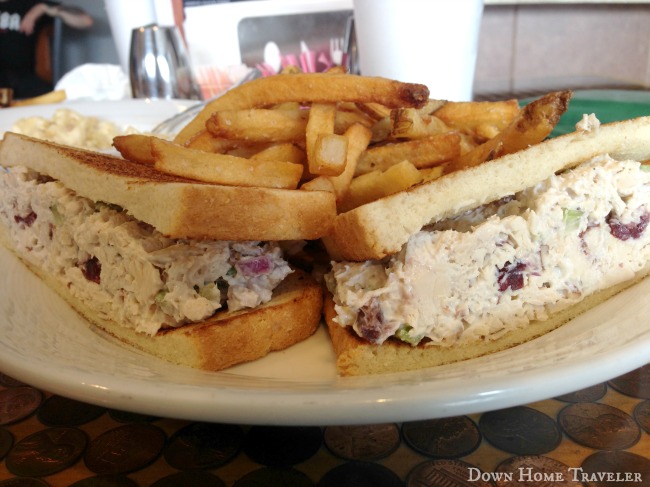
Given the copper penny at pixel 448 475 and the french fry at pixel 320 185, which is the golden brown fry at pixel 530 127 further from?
the copper penny at pixel 448 475

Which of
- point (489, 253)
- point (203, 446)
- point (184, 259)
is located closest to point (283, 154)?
point (184, 259)

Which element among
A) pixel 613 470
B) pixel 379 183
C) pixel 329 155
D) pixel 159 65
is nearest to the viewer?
pixel 613 470

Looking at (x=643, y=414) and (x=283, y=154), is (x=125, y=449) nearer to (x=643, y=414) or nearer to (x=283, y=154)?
(x=283, y=154)

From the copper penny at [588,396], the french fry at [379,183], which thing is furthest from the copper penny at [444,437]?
the french fry at [379,183]

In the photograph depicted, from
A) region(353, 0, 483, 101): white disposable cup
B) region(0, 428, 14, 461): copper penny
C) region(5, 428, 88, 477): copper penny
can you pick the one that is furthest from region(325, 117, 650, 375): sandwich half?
region(353, 0, 483, 101): white disposable cup

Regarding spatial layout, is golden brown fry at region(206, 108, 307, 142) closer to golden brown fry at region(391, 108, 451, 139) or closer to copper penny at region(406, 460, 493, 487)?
golden brown fry at region(391, 108, 451, 139)

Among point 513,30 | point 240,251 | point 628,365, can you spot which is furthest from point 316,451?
point 513,30

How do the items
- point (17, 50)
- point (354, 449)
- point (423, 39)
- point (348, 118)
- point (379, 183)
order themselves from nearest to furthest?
point (354, 449), point (379, 183), point (348, 118), point (423, 39), point (17, 50)

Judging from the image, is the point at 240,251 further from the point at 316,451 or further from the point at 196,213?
the point at 316,451
